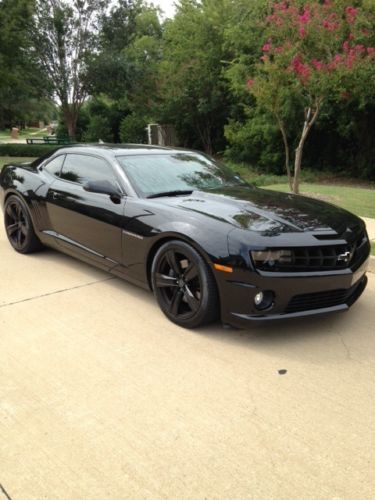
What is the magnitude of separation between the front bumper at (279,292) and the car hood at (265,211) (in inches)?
13.6

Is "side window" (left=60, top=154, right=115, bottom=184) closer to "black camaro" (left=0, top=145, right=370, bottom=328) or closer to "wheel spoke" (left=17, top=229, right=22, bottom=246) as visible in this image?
"black camaro" (left=0, top=145, right=370, bottom=328)

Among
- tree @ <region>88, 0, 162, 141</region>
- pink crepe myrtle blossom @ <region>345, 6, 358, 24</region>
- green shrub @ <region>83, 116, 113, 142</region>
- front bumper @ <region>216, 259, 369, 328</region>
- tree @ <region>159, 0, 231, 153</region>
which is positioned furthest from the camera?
green shrub @ <region>83, 116, 113, 142</region>

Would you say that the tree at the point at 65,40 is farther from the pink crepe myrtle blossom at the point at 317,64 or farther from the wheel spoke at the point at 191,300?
the wheel spoke at the point at 191,300

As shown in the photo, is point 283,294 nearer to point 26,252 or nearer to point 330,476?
point 330,476

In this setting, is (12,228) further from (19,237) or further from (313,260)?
(313,260)

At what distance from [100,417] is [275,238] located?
5.34 ft

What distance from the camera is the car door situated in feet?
13.8

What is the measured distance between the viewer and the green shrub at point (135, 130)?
26.6 m

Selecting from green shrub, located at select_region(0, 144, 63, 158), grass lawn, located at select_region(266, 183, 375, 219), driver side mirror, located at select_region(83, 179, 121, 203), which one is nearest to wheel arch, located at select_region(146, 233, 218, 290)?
driver side mirror, located at select_region(83, 179, 121, 203)

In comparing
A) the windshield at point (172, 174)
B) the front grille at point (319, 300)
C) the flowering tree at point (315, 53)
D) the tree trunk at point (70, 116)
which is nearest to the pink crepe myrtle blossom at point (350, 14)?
the flowering tree at point (315, 53)

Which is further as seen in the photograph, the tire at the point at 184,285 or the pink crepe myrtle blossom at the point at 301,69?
the pink crepe myrtle blossom at the point at 301,69

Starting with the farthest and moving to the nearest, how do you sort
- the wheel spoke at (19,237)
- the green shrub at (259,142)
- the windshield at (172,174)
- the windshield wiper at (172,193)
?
the green shrub at (259,142) → the wheel spoke at (19,237) → the windshield at (172,174) → the windshield wiper at (172,193)

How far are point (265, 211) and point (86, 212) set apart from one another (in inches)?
68.1

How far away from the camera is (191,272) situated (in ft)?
11.5
